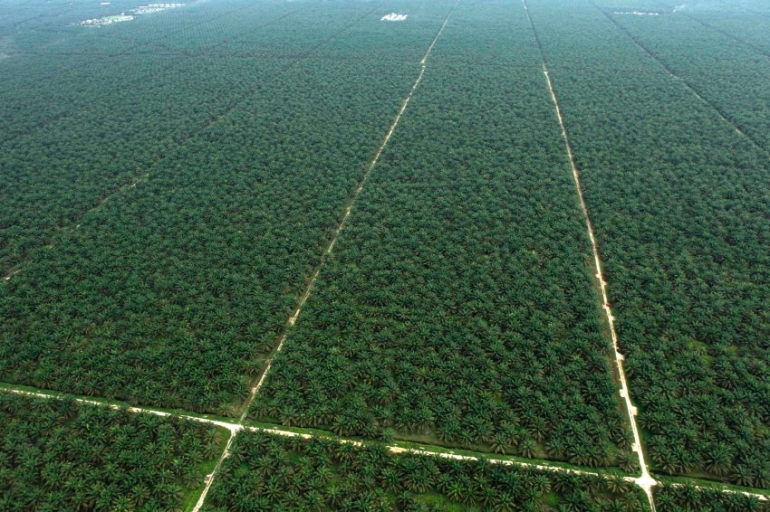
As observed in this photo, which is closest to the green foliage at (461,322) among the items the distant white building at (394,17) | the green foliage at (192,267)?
the green foliage at (192,267)

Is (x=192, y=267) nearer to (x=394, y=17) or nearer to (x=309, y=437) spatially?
(x=309, y=437)

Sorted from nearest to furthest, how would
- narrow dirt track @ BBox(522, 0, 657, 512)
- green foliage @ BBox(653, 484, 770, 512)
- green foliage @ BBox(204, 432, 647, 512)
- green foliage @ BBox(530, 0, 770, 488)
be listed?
green foliage @ BBox(653, 484, 770, 512) < green foliage @ BBox(204, 432, 647, 512) < narrow dirt track @ BBox(522, 0, 657, 512) < green foliage @ BBox(530, 0, 770, 488)

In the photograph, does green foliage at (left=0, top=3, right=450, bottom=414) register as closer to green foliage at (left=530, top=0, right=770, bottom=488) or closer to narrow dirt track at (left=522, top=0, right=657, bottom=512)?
narrow dirt track at (left=522, top=0, right=657, bottom=512)

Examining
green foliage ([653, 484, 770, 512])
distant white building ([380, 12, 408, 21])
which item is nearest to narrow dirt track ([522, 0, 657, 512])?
green foliage ([653, 484, 770, 512])

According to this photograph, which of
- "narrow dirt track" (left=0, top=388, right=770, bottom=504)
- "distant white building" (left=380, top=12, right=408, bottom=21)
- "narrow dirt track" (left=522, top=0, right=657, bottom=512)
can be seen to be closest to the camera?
"narrow dirt track" (left=522, top=0, right=657, bottom=512)

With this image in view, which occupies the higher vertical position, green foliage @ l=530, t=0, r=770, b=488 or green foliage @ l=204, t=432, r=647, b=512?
green foliage @ l=530, t=0, r=770, b=488

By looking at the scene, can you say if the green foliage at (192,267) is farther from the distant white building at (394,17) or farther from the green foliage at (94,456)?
the distant white building at (394,17)

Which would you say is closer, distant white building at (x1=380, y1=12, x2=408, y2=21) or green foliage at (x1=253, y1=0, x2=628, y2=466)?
green foliage at (x1=253, y1=0, x2=628, y2=466)

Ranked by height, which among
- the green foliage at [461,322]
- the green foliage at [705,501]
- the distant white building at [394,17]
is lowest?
the green foliage at [705,501]
